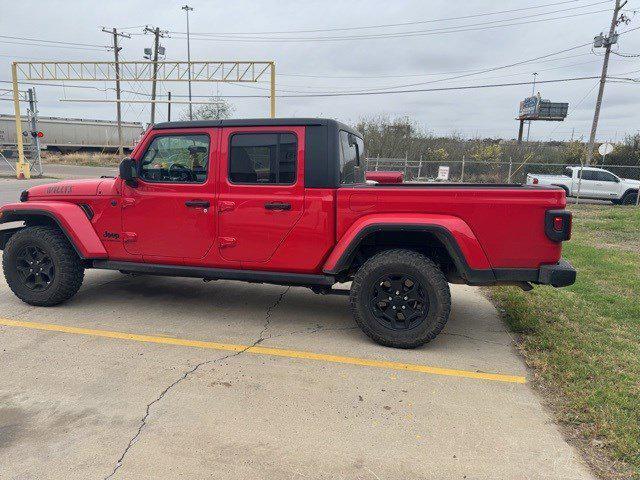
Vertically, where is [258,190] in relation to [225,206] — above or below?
above

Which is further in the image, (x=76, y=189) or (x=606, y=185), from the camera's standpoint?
(x=606, y=185)

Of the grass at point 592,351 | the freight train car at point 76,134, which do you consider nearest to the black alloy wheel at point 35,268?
the grass at point 592,351

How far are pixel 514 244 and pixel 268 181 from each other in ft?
7.15

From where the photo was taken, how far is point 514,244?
370 centimetres

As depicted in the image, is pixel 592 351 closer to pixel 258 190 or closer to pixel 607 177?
pixel 258 190

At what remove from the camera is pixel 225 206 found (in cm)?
427

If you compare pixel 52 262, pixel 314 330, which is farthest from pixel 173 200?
pixel 314 330

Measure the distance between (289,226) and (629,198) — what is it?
66.6 ft

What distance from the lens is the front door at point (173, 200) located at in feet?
14.3

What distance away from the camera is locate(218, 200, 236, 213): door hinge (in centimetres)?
425

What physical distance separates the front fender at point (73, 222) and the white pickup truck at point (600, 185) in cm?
1816

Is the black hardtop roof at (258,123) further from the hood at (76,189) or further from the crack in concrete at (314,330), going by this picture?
the crack in concrete at (314,330)

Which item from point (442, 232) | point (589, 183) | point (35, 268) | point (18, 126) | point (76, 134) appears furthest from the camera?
point (76, 134)

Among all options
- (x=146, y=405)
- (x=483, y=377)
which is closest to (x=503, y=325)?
(x=483, y=377)
